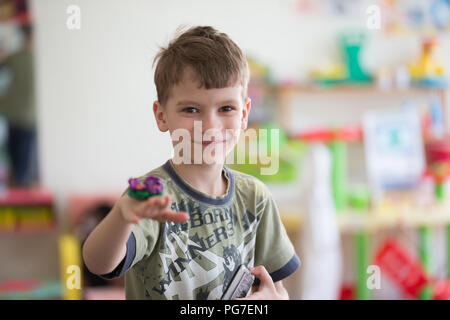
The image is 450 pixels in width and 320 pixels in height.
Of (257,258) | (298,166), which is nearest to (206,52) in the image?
(257,258)

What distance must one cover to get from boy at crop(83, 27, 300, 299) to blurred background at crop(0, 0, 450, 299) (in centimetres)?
116

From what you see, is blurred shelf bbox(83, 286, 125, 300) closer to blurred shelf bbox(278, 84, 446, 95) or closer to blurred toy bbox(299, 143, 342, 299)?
blurred toy bbox(299, 143, 342, 299)

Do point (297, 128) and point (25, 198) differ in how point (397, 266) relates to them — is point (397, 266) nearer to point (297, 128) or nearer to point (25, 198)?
point (297, 128)

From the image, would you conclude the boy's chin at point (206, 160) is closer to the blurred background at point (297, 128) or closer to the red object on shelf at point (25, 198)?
the blurred background at point (297, 128)

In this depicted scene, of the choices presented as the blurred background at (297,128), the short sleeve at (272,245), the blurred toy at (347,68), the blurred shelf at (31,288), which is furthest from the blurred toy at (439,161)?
the short sleeve at (272,245)

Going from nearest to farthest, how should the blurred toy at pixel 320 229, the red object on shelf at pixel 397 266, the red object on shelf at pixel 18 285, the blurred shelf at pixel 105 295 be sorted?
the blurred shelf at pixel 105 295, the red object on shelf at pixel 397 266, the blurred toy at pixel 320 229, the red object on shelf at pixel 18 285

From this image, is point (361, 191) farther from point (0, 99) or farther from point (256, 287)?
point (256, 287)

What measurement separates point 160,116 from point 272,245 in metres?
0.15

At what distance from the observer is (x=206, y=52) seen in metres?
0.43

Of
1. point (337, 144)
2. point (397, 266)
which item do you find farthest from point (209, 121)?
point (337, 144)

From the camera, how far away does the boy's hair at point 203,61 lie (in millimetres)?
423

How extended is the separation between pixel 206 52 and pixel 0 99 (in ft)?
5.77

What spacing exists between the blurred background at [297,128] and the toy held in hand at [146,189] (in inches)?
50.0

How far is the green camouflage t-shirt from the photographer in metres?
0.42
